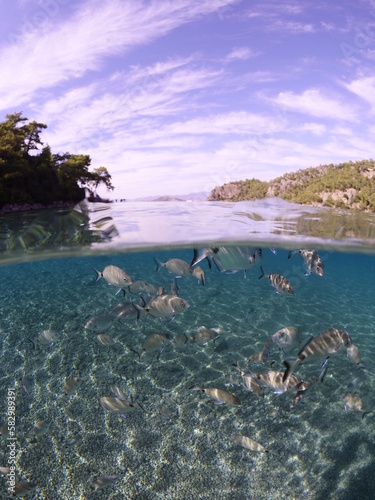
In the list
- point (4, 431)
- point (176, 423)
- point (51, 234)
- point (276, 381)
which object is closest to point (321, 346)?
point (276, 381)

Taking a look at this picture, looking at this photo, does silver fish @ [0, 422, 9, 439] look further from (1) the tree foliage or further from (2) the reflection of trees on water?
(1) the tree foliage

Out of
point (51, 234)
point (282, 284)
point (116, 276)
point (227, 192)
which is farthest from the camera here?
point (227, 192)

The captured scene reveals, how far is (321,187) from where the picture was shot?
27.1 m

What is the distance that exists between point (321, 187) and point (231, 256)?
25.1 meters

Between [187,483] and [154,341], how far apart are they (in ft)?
8.90

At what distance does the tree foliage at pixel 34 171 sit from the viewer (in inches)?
818

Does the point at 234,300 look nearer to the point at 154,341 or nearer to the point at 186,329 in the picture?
the point at 186,329

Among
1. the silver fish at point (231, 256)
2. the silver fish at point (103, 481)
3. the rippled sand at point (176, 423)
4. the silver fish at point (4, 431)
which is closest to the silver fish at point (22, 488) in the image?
the rippled sand at point (176, 423)

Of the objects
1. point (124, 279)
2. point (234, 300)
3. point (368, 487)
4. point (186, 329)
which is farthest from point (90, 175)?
point (368, 487)

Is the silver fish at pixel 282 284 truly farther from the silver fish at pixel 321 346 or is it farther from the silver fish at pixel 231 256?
the silver fish at pixel 321 346

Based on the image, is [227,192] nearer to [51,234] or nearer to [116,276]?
[51,234]

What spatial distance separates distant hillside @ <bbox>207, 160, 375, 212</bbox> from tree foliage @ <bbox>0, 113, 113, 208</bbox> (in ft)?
63.4

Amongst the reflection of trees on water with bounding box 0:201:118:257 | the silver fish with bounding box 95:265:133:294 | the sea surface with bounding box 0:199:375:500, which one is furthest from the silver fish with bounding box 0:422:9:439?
the reflection of trees on water with bounding box 0:201:118:257

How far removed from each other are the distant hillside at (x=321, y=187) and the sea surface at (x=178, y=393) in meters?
8.73
